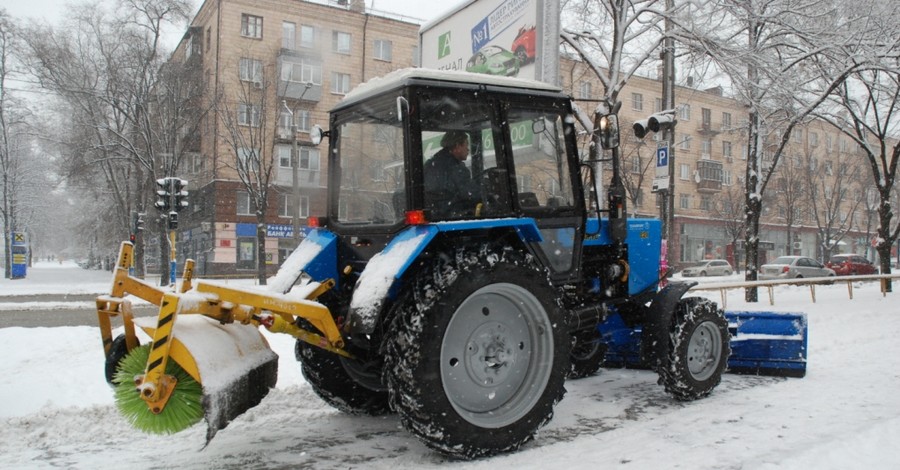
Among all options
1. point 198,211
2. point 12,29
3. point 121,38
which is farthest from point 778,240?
point 12,29

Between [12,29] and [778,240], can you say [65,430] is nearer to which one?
[12,29]

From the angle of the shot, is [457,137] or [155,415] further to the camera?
[457,137]

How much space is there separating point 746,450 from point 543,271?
5.69 ft

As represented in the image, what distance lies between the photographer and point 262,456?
13.4 ft

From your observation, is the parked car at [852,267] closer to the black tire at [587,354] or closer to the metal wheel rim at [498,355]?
the black tire at [587,354]

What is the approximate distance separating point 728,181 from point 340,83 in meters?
30.2

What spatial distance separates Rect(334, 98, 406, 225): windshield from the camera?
4344mm

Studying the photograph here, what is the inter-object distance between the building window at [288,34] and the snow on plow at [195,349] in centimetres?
2853

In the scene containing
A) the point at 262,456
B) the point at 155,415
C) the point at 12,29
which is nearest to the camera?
the point at 155,415

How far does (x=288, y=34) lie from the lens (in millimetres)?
31016

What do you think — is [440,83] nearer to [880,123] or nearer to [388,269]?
[388,269]

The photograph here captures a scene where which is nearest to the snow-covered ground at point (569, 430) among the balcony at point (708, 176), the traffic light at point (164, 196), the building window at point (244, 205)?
the traffic light at point (164, 196)

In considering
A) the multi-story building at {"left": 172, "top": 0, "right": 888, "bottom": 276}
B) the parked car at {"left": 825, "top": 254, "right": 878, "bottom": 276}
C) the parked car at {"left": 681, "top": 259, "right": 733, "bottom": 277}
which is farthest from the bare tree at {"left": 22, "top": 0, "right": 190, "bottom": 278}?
the parked car at {"left": 825, "top": 254, "right": 878, "bottom": 276}

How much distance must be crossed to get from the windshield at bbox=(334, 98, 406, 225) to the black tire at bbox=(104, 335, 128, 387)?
1.75 m
